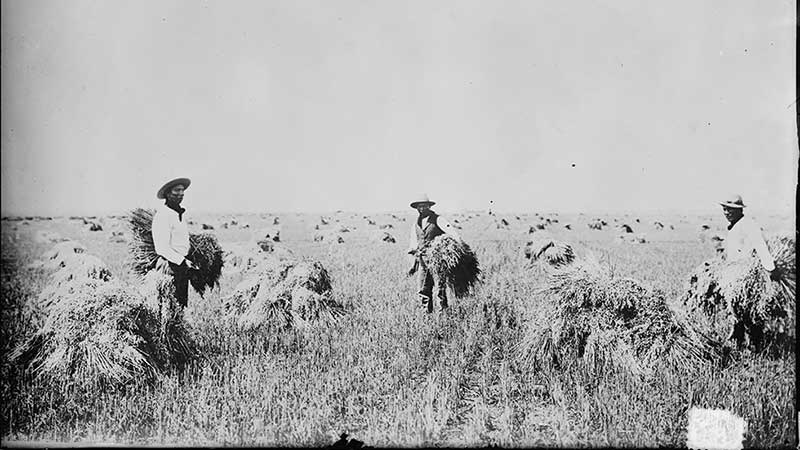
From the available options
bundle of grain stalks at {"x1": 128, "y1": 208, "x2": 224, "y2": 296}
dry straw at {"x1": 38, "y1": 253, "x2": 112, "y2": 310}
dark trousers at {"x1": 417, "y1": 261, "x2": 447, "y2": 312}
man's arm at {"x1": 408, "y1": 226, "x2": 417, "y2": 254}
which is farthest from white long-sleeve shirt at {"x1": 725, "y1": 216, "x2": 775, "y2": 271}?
dry straw at {"x1": 38, "y1": 253, "x2": 112, "y2": 310}

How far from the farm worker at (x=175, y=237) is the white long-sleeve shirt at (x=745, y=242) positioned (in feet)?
8.47

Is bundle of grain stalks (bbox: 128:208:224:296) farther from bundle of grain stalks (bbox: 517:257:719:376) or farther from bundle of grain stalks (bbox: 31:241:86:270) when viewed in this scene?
bundle of grain stalks (bbox: 517:257:719:376)

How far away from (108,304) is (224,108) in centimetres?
111

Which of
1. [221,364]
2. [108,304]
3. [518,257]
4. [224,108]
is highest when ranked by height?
[224,108]

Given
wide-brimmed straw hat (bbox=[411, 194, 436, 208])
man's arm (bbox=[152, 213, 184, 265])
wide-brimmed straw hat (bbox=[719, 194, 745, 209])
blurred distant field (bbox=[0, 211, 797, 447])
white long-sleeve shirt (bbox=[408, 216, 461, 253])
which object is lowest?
blurred distant field (bbox=[0, 211, 797, 447])

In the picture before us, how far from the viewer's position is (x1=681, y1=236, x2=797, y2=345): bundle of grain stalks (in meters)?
3.39

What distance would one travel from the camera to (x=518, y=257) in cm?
344

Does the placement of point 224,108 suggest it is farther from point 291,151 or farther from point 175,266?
point 175,266

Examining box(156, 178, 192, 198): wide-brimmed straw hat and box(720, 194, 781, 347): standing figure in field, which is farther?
box(156, 178, 192, 198): wide-brimmed straw hat

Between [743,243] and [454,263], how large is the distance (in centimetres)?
138

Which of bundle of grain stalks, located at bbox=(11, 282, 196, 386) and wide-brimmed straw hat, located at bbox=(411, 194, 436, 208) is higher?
wide-brimmed straw hat, located at bbox=(411, 194, 436, 208)

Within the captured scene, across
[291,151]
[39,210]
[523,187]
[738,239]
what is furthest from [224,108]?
[738,239]

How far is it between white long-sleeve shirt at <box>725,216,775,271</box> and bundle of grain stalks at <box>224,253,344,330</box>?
1.89 m

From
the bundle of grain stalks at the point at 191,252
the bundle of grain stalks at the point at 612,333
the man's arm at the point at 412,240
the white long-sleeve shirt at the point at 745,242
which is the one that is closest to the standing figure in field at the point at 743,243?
the white long-sleeve shirt at the point at 745,242
